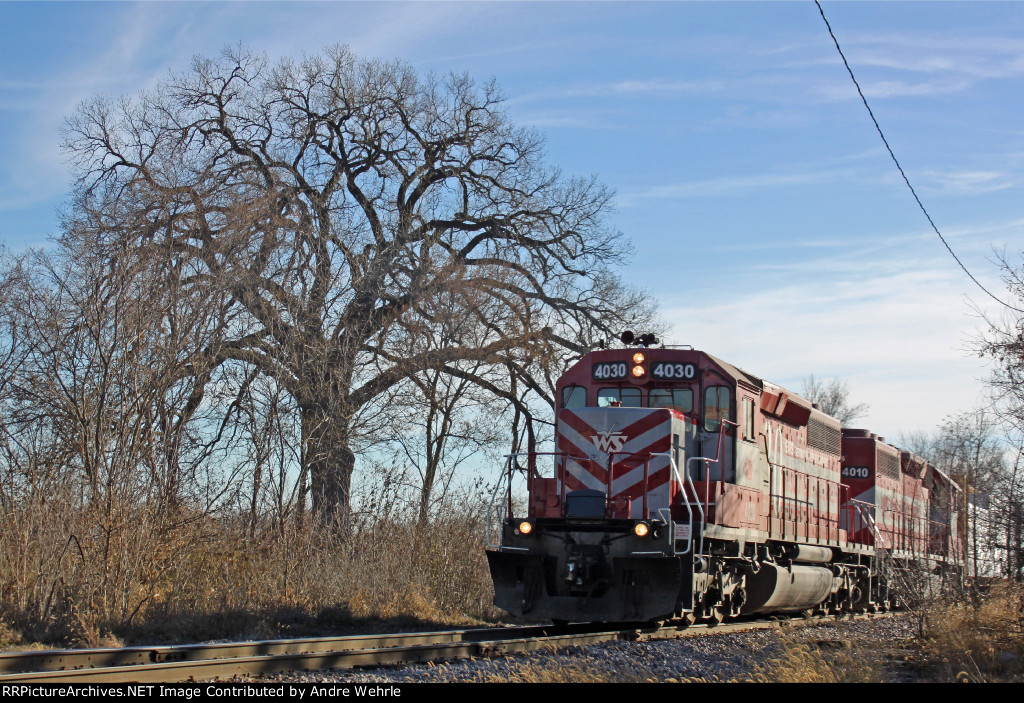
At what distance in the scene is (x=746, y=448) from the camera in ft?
41.9

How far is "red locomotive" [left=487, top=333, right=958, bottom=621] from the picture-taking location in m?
11.1

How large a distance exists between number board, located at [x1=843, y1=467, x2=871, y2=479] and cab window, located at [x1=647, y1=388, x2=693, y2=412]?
7520 millimetres

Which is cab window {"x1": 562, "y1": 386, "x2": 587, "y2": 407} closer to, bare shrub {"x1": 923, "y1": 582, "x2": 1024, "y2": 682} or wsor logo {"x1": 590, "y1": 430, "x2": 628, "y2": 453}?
wsor logo {"x1": 590, "y1": 430, "x2": 628, "y2": 453}

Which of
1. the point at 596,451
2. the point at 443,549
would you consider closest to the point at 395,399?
the point at 443,549

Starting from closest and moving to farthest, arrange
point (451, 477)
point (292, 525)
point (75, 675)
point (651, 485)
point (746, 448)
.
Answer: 1. point (75, 675)
2. point (651, 485)
3. point (746, 448)
4. point (292, 525)
5. point (451, 477)

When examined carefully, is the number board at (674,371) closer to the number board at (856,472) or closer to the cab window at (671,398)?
the cab window at (671,398)

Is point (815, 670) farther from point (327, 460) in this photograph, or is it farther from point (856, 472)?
point (856, 472)

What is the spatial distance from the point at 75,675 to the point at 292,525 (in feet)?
24.7

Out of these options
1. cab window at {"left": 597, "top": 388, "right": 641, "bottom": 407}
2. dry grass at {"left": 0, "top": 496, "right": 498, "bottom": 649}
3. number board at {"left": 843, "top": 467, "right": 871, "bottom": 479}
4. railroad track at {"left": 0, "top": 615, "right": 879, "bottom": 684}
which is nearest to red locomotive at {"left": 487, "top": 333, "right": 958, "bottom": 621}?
cab window at {"left": 597, "top": 388, "right": 641, "bottom": 407}

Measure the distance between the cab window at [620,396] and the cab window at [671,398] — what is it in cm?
17

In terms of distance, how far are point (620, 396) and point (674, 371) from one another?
0.77 metres

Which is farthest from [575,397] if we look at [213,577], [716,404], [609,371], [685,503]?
[213,577]

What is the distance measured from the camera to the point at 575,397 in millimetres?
12836
